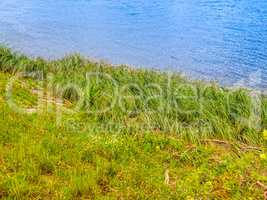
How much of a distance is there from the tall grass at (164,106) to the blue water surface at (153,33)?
12.3m

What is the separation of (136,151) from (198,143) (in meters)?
1.93

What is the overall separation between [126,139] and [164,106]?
7.72 ft

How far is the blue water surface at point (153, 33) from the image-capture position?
3034 cm

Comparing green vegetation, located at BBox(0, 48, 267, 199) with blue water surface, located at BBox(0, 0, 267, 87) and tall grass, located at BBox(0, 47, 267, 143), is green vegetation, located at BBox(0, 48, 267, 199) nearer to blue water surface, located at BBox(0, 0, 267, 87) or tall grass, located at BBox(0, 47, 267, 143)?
tall grass, located at BBox(0, 47, 267, 143)

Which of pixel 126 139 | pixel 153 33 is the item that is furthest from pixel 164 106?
pixel 153 33

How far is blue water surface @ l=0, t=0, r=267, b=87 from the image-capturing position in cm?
3034

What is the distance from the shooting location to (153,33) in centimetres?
3906

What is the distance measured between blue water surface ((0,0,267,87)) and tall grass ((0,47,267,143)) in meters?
12.3

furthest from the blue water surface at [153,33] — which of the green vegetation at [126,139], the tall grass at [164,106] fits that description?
the green vegetation at [126,139]

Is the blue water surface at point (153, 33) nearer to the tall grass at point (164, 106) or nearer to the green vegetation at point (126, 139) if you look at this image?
the tall grass at point (164, 106)

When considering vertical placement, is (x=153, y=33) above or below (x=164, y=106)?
above

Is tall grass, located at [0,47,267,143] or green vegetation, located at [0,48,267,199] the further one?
tall grass, located at [0,47,267,143]

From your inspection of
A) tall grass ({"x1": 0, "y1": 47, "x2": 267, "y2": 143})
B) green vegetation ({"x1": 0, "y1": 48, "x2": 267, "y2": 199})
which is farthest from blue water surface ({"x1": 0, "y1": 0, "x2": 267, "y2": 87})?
green vegetation ({"x1": 0, "y1": 48, "x2": 267, "y2": 199})

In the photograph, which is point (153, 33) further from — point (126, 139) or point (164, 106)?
point (126, 139)
